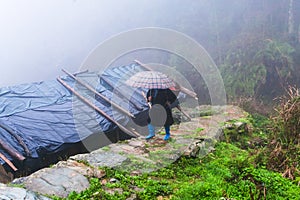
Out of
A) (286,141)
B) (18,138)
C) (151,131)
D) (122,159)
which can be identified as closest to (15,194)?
(122,159)

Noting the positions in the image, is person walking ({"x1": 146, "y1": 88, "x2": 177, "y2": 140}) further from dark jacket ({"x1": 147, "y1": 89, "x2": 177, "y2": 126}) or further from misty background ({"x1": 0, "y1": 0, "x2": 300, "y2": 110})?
misty background ({"x1": 0, "y1": 0, "x2": 300, "y2": 110})

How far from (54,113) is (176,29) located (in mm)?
10911

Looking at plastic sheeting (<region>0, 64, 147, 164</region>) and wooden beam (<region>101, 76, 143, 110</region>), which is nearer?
plastic sheeting (<region>0, 64, 147, 164</region>)

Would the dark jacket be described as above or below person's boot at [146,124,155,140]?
above

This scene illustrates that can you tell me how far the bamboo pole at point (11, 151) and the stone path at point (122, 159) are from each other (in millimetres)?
1348

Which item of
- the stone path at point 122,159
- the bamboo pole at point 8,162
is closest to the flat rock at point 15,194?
the stone path at point 122,159

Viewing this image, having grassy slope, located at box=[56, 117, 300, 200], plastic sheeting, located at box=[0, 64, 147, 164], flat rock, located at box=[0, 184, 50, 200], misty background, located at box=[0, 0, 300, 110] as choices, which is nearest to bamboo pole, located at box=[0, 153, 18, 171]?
plastic sheeting, located at box=[0, 64, 147, 164]

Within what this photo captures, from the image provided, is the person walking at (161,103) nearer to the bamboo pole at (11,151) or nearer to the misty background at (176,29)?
the bamboo pole at (11,151)

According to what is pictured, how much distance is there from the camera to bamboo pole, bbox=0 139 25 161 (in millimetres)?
5578

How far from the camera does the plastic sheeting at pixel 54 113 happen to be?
6.23m

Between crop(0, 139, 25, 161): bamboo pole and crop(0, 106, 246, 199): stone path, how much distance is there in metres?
1.35

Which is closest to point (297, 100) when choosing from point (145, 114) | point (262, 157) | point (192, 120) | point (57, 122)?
point (262, 157)

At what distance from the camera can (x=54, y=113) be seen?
716 cm

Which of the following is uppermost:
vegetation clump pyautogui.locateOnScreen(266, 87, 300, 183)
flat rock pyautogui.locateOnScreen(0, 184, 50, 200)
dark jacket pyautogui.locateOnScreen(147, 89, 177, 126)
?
dark jacket pyautogui.locateOnScreen(147, 89, 177, 126)
